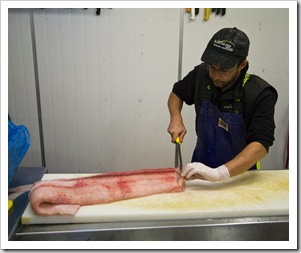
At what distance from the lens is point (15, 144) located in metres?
1.45

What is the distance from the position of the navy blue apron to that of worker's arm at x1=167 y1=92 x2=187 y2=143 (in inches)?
5.6

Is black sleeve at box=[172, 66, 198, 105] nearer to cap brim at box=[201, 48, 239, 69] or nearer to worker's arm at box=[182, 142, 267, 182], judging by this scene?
cap brim at box=[201, 48, 239, 69]

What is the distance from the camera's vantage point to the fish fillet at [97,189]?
4.50ft

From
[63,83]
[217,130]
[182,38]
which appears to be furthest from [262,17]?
[63,83]

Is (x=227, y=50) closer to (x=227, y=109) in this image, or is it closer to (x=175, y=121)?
(x=227, y=109)

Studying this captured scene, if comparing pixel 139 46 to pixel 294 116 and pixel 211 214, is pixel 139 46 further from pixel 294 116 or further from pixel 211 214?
pixel 211 214

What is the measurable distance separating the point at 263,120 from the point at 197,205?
648 mm

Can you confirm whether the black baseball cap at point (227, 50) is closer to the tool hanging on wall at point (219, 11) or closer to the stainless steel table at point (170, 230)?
the stainless steel table at point (170, 230)

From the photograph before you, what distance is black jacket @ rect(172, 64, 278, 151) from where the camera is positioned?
170cm

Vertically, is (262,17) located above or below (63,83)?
above

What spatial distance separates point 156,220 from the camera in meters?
1.38

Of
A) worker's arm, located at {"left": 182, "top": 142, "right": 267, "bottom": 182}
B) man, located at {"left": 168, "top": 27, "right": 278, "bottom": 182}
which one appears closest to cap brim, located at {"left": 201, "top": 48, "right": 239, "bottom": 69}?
man, located at {"left": 168, "top": 27, "right": 278, "bottom": 182}

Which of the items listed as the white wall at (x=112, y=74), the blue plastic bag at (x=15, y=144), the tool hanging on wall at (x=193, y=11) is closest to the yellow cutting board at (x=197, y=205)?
the blue plastic bag at (x=15, y=144)

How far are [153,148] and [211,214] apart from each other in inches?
74.8
